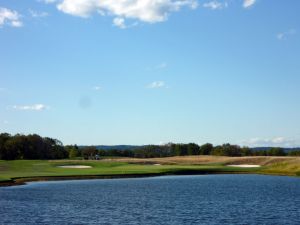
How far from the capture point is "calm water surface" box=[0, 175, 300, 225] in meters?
37.7

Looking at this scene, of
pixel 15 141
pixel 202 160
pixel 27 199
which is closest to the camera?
pixel 27 199

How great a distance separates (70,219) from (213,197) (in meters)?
20.6

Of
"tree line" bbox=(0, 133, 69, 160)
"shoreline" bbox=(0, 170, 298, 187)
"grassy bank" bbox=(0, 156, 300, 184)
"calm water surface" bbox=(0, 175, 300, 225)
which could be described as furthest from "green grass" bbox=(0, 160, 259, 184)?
"tree line" bbox=(0, 133, 69, 160)

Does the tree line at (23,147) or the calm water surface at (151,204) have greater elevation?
the tree line at (23,147)

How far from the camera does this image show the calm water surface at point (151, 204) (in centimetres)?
3772

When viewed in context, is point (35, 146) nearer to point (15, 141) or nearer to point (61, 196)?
point (15, 141)

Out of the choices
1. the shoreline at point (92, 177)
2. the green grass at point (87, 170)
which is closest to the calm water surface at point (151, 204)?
the shoreline at point (92, 177)

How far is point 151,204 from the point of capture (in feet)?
156

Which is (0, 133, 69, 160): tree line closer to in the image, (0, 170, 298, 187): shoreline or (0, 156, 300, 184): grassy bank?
(0, 156, 300, 184): grassy bank

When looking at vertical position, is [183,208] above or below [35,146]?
below

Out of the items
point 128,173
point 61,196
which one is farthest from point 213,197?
point 128,173

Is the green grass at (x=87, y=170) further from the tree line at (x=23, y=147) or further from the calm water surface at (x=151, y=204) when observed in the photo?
the tree line at (x=23, y=147)

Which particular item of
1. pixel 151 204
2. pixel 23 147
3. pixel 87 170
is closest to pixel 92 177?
pixel 87 170

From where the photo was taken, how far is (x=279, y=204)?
155 feet
